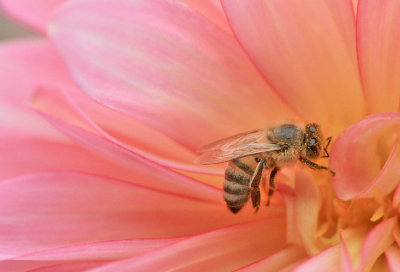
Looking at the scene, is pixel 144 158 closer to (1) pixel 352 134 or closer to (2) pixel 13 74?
(1) pixel 352 134

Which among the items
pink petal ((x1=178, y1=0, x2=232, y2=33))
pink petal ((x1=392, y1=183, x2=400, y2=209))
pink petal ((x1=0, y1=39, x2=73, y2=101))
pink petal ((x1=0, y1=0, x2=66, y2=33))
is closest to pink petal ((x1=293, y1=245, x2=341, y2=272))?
pink petal ((x1=392, y1=183, x2=400, y2=209))

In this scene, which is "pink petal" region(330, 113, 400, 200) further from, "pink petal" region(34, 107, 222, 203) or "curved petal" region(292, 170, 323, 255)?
"pink petal" region(34, 107, 222, 203)

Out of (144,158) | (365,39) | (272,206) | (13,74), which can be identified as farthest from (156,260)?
(13,74)

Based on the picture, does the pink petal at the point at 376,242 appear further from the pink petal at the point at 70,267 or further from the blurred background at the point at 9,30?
the blurred background at the point at 9,30

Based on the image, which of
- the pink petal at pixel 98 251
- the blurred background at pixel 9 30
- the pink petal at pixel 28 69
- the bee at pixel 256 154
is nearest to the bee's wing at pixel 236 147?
the bee at pixel 256 154

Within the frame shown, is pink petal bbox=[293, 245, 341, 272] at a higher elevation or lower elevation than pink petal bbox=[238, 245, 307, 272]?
lower

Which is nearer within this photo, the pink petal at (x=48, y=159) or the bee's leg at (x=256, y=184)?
the bee's leg at (x=256, y=184)
